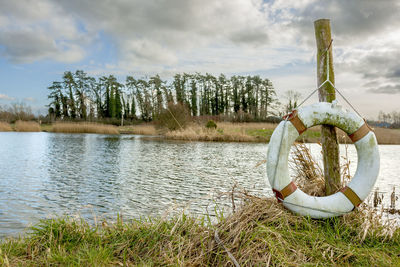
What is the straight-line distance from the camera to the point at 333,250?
2.17m

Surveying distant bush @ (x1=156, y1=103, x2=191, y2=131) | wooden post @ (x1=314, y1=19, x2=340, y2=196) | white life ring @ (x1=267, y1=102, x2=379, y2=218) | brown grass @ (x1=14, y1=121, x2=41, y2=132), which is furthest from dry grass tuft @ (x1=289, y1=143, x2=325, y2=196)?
brown grass @ (x1=14, y1=121, x2=41, y2=132)

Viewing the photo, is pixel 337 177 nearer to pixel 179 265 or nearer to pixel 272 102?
pixel 179 265

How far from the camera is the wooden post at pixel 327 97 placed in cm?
297

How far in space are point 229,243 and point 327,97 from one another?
1.79 meters

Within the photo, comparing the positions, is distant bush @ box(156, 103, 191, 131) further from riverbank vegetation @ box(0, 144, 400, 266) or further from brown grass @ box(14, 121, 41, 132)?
riverbank vegetation @ box(0, 144, 400, 266)

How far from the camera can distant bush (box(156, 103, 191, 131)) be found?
62.1 ft

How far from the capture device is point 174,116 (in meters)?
19.0

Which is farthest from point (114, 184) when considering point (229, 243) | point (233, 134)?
point (233, 134)

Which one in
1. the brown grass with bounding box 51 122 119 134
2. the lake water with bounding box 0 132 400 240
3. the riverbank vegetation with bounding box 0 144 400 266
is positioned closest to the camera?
the riverbank vegetation with bounding box 0 144 400 266

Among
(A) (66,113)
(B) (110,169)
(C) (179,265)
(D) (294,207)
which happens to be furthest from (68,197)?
(A) (66,113)

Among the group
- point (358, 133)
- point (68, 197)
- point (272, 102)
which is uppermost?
point (272, 102)

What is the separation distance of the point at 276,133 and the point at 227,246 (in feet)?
3.66

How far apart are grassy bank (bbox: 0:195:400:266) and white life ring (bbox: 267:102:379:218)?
130 mm

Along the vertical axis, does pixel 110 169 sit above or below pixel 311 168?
below
